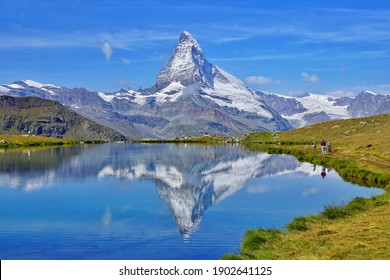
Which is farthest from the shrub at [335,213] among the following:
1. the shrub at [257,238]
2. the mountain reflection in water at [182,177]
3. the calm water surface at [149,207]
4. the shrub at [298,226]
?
the mountain reflection in water at [182,177]

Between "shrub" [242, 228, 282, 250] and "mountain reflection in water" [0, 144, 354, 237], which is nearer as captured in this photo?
"shrub" [242, 228, 282, 250]

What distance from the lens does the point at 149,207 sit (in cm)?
5553

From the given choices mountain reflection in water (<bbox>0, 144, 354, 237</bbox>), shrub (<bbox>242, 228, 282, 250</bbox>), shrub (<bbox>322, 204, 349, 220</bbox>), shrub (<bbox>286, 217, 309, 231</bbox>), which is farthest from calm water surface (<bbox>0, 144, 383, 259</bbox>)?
shrub (<bbox>322, 204, 349, 220</bbox>)

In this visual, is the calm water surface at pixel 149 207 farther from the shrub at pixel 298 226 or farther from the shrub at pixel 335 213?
the shrub at pixel 335 213

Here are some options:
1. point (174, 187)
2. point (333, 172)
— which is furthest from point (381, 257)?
point (333, 172)

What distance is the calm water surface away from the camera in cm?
3610

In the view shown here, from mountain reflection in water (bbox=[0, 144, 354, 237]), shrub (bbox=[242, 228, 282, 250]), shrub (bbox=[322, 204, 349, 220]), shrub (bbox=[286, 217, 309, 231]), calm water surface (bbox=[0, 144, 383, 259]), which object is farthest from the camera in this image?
mountain reflection in water (bbox=[0, 144, 354, 237])

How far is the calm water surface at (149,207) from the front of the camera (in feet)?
118

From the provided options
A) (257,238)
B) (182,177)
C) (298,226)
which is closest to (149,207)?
(298,226)

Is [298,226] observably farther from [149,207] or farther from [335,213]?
[149,207]

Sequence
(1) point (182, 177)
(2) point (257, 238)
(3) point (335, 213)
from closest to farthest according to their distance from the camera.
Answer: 1. (2) point (257, 238)
2. (3) point (335, 213)
3. (1) point (182, 177)

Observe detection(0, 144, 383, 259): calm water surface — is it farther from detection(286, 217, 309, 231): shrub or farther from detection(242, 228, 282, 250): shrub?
detection(286, 217, 309, 231): shrub
